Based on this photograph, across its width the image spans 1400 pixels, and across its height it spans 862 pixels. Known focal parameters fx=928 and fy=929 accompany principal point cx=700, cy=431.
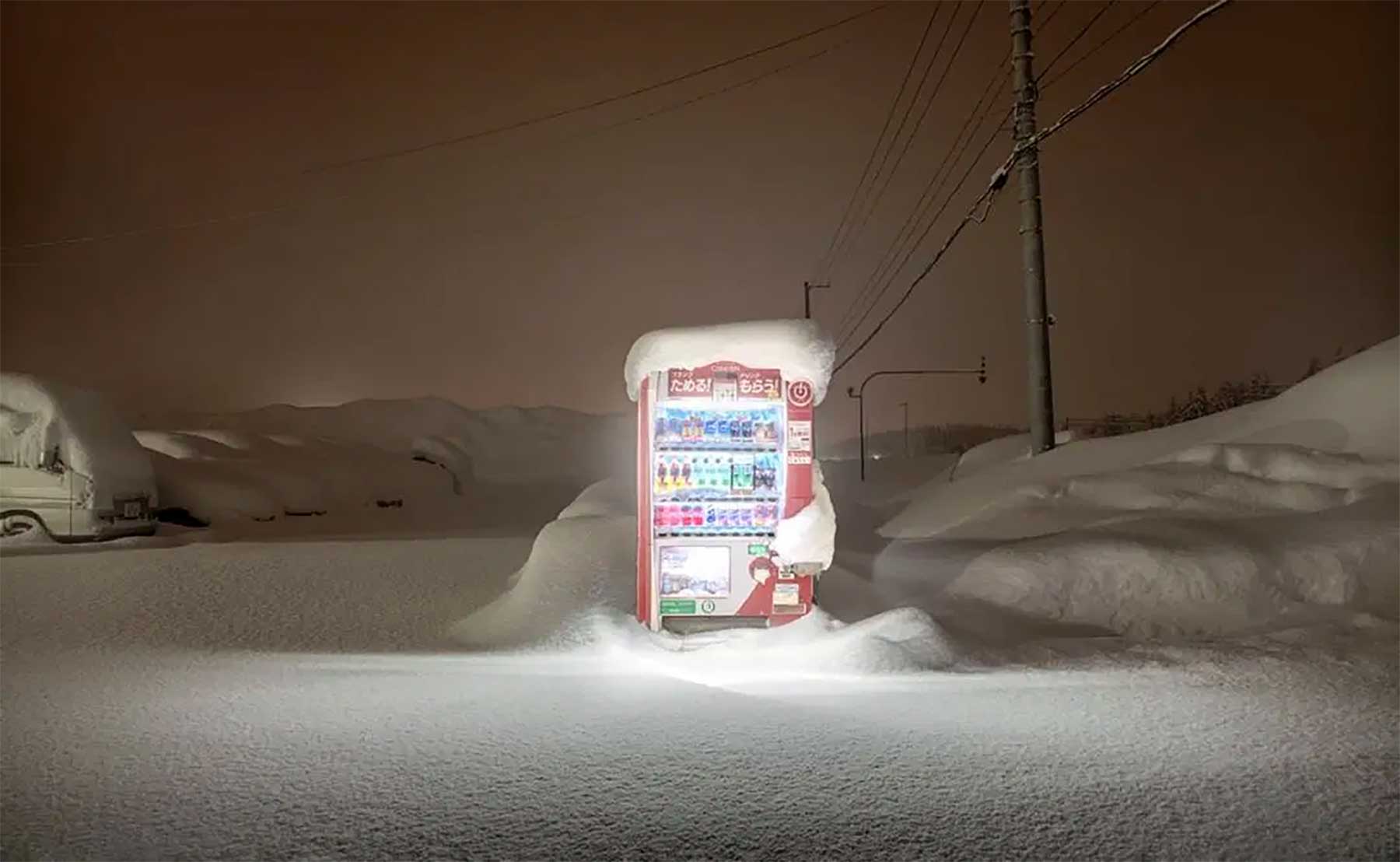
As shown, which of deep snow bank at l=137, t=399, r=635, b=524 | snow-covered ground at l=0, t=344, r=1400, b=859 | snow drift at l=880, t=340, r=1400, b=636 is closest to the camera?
snow-covered ground at l=0, t=344, r=1400, b=859

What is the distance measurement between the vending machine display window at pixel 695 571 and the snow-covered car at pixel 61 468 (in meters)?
15.1

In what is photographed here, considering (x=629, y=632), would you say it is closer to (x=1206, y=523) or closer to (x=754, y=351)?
(x=754, y=351)

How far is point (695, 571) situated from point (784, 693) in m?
2.24

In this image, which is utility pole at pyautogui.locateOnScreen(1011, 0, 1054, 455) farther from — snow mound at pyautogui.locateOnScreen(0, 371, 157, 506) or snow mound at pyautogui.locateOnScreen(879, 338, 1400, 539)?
snow mound at pyautogui.locateOnScreen(0, 371, 157, 506)

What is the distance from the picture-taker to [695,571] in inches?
366

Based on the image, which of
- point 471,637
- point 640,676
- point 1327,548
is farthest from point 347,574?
point 1327,548

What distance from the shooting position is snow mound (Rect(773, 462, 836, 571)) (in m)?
9.10

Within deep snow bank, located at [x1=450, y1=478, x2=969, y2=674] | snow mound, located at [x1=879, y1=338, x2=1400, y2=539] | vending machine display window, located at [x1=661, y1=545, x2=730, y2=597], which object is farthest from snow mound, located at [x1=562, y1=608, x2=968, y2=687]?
snow mound, located at [x1=879, y1=338, x2=1400, y2=539]

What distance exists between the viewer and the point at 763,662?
332 inches

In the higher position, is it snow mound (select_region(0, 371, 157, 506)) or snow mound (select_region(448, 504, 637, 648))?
snow mound (select_region(0, 371, 157, 506))

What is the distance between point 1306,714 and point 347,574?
38.7 ft

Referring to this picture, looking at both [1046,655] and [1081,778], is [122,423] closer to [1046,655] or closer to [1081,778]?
[1046,655]

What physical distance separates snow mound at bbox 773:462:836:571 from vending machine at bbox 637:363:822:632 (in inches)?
2.9

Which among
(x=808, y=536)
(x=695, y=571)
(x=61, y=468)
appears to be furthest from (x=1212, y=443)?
(x=61, y=468)
